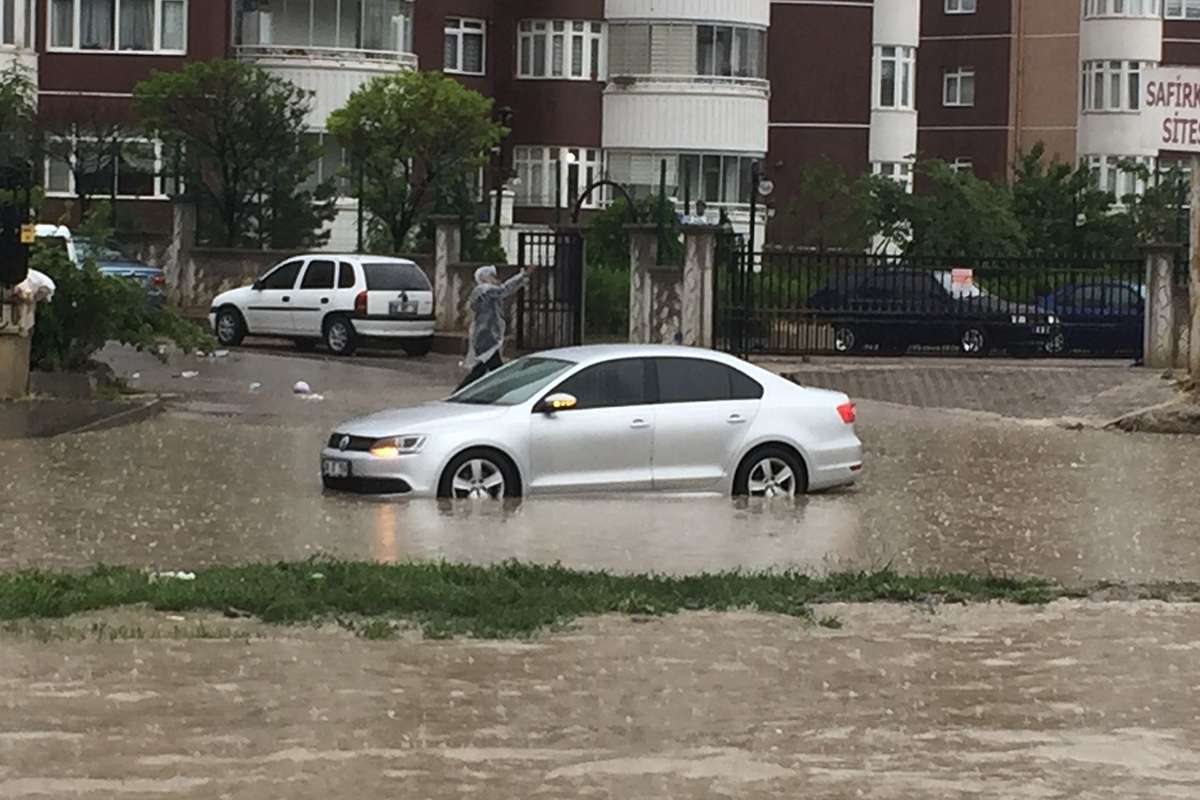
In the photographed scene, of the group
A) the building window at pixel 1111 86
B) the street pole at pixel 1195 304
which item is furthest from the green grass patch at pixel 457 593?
the building window at pixel 1111 86

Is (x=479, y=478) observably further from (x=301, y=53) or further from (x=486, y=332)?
(x=301, y=53)

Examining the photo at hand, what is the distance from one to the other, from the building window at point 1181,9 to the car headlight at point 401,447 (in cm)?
5691

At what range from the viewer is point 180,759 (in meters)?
9.59

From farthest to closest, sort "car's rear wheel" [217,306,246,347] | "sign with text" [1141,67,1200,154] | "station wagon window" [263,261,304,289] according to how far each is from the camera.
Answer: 1. "car's rear wheel" [217,306,246,347]
2. "station wagon window" [263,261,304,289]
3. "sign with text" [1141,67,1200,154]

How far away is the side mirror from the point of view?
65.2 ft

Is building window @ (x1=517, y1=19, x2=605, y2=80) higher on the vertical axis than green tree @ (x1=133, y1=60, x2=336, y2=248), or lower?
higher

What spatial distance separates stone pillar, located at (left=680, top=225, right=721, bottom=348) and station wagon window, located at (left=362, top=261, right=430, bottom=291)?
4.71 metres

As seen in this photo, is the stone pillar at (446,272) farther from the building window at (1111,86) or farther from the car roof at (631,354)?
the building window at (1111,86)

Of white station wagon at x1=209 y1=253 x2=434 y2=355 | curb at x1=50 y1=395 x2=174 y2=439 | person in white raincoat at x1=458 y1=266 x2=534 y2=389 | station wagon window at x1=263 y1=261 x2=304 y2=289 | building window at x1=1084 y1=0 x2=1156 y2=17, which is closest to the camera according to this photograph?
curb at x1=50 y1=395 x2=174 y2=439

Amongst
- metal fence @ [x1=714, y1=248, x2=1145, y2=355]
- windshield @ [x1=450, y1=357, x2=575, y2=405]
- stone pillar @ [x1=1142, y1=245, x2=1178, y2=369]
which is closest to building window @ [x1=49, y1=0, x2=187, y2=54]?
metal fence @ [x1=714, y1=248, x2=1145, y2=355]

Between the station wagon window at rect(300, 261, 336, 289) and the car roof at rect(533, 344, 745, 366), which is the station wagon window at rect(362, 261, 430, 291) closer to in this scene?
the station wagon window at rect(300, 261, 336, 289)

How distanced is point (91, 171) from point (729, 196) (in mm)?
16424

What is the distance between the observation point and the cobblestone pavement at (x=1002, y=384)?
33.0 metres

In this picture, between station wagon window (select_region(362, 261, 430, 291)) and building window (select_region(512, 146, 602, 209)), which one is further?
building window (select_region(512, 146, 602, 209))
